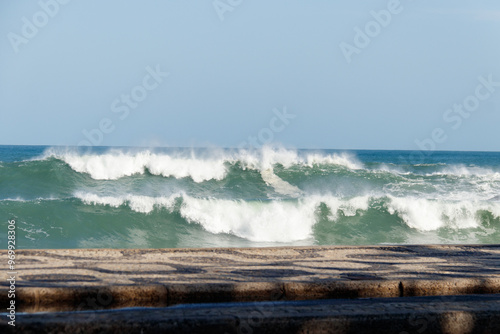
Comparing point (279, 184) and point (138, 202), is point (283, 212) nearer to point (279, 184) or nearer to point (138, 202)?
point (138, 202)

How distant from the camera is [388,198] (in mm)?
15516

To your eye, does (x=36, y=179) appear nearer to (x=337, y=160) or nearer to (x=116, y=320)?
(x=337, y=160)

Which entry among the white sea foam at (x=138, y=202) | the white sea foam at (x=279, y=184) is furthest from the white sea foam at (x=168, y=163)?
the white sea foam at (x=138, y=202)

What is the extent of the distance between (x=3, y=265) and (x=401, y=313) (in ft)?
12.1

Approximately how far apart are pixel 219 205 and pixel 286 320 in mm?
10865

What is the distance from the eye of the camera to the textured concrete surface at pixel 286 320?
310cm

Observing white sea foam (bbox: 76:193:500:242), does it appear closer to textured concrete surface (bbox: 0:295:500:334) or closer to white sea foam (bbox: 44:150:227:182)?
white sea foam (bbox: 44:150:227:182)

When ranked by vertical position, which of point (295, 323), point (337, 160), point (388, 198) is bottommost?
point (295, 323)

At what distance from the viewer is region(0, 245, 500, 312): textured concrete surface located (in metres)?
4.12

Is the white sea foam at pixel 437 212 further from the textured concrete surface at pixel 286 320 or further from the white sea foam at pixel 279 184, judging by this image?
the textured concrete surface at pixel 286 320

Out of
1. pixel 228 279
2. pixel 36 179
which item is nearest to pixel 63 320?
pixel 228 279

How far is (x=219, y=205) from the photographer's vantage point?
1419 cm

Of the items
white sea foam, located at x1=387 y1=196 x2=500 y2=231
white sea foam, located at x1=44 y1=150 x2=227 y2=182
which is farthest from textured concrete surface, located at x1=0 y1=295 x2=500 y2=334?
white sea foam, located at x1=44 y1=150 x2=227 y2=182

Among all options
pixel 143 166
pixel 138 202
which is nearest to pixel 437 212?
pixel 138 202
